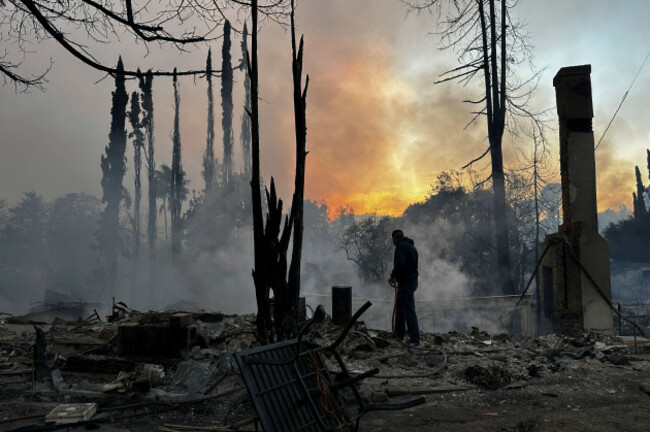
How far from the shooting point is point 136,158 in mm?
45000

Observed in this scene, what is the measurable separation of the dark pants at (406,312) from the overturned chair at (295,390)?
445 centimetres

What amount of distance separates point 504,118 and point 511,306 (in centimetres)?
817

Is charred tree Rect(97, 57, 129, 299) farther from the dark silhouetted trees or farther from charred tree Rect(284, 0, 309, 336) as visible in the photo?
the dark silhouetted trees

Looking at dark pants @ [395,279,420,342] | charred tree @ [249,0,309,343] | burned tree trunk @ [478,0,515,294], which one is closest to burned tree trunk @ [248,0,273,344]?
charred tree @ [249,0,309,343]

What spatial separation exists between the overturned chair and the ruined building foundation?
8.42m

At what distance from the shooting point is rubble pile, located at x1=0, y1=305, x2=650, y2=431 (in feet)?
15.4

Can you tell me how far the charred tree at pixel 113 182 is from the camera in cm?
4125

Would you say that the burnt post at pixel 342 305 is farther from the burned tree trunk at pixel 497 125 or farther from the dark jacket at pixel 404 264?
the burned tree trunk at pixel 497 125

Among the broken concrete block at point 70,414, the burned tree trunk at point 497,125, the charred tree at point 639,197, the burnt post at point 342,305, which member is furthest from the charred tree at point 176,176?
the charred tree at point 639,197

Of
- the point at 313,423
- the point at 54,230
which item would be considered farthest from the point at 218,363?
the point at 54,230

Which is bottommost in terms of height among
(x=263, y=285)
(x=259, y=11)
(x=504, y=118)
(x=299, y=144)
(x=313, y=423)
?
(x=313, y=423)

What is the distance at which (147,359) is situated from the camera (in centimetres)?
639

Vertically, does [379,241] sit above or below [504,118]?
below

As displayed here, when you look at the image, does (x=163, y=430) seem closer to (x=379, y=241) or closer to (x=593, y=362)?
(x=593, y=362)
